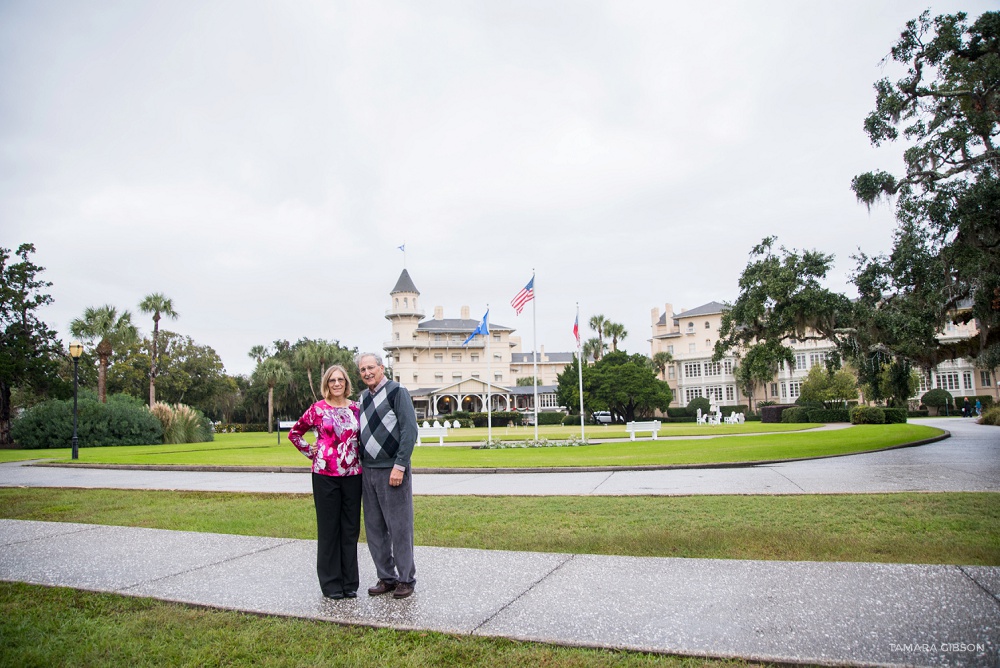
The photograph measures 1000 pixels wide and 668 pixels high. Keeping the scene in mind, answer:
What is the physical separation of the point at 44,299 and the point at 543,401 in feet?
220

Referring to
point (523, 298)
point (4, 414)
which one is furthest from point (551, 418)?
point (4, 414)

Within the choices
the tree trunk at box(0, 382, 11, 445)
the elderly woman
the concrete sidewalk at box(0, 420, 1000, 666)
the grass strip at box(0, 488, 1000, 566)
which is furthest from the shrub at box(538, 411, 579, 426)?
the elderly woman

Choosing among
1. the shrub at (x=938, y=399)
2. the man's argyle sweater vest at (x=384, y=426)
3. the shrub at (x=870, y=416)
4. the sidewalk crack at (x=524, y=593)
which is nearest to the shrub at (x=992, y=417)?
the shrub at (x=870, y=416)

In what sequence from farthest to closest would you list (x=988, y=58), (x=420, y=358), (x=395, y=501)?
(x=420, y=358) < (x=988, y=58) < (x=395, y=501)

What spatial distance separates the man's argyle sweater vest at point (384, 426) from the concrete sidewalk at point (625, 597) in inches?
40.7

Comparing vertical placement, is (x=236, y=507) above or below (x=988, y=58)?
below

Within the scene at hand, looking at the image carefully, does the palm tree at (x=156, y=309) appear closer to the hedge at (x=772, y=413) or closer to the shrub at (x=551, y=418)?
the shrub at (x=551, y=418)

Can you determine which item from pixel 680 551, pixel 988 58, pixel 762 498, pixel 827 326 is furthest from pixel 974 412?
pixel 680 551

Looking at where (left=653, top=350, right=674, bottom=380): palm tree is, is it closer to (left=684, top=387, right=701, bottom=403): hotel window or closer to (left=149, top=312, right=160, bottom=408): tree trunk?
(left=684, top=387, right=701, bottom=403): hotel window

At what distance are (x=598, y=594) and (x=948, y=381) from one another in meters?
79.5

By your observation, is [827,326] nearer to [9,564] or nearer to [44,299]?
[9,564]

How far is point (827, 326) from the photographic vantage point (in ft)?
62.2

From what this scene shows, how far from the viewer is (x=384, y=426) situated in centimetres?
494

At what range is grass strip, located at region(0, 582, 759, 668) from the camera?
12.1 ft
